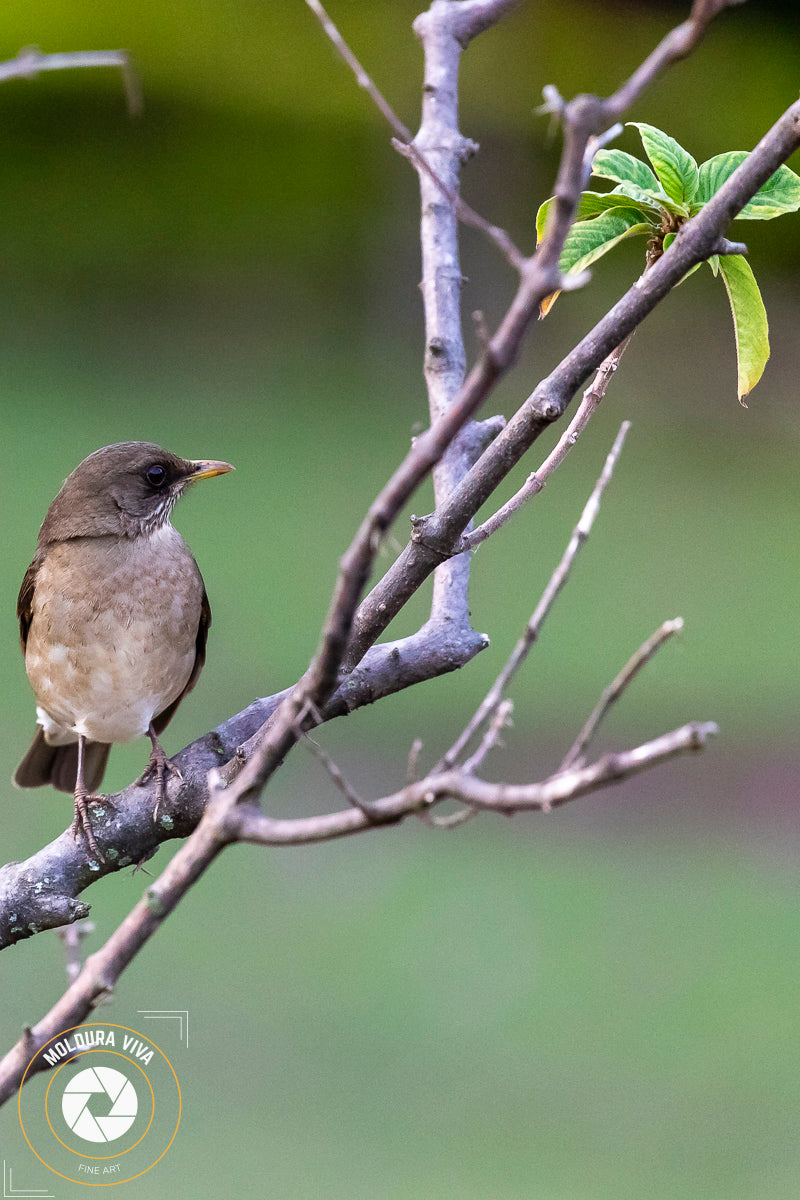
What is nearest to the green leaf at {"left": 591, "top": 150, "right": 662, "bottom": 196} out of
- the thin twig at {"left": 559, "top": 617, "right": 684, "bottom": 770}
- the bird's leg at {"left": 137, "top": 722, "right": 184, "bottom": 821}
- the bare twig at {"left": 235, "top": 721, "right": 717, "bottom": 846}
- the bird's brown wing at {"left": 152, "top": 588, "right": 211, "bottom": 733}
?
the thin twig at {"left": 559, "top": 617, "right": 684, "bottom": 770}

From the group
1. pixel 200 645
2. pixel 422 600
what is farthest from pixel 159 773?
pixel 422 600

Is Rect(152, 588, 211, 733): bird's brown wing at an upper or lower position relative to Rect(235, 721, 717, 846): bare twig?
upper

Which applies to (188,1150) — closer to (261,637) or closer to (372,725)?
(372,725)

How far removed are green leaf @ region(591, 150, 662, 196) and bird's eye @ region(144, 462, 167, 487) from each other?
1025mm

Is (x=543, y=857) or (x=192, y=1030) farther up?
(x=543, y=857)

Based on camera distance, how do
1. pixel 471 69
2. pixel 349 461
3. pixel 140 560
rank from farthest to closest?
pixel 471 69
pixel 349 461
pixel 140 560

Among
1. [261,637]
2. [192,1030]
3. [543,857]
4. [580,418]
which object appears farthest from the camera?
[261,637]

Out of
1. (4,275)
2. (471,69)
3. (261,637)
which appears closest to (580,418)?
(261,637)

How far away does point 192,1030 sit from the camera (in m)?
3.51

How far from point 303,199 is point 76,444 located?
310 cm

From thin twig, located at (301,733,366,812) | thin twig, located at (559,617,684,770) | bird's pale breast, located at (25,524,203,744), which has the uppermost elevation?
bird's pale breast, located at (25,524,203,744)

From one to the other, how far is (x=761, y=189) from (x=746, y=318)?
0.13 metres

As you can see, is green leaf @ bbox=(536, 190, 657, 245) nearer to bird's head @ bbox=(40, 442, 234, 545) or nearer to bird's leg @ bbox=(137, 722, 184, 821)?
bird's leg @ bbox=(137, 722, 184, 821)

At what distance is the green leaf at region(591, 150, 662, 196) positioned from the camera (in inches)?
46.6
